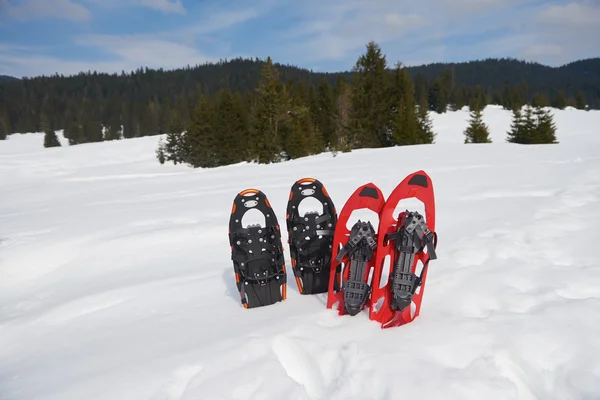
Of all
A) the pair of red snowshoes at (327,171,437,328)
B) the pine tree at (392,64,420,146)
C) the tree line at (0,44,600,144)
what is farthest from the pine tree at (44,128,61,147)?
the pair of red snowshoes at (327,171,437,328)

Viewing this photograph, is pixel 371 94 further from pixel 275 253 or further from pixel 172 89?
pixel 172 89

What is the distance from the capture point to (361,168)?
41.7 feet

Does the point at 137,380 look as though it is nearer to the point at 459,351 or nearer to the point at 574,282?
the point at 459,351

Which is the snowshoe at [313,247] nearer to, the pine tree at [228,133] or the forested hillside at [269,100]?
the forested hillside at [269,100]

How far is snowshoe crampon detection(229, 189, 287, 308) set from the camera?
390 centimetres

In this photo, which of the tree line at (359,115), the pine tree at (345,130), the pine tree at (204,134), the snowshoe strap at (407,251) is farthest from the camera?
the pine tree at (204,134)

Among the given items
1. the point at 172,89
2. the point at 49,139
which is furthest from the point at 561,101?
the point at 172,89

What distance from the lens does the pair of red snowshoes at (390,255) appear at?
3.22 metres

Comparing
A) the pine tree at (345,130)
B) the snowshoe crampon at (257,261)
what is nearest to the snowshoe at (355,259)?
the snowshoe crampon at (257,261)

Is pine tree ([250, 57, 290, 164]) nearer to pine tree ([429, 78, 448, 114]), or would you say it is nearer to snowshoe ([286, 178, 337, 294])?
snowshoe ([286, 178, 337, 294])

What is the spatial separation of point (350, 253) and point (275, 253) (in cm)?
93

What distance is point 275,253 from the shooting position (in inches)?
158

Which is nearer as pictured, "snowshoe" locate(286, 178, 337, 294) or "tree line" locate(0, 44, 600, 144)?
"snowshoe" locate(286, 178, 337, 294)

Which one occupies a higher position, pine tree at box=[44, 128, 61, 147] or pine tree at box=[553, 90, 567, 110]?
pine tree at box=[553, 90, 567, 110]
